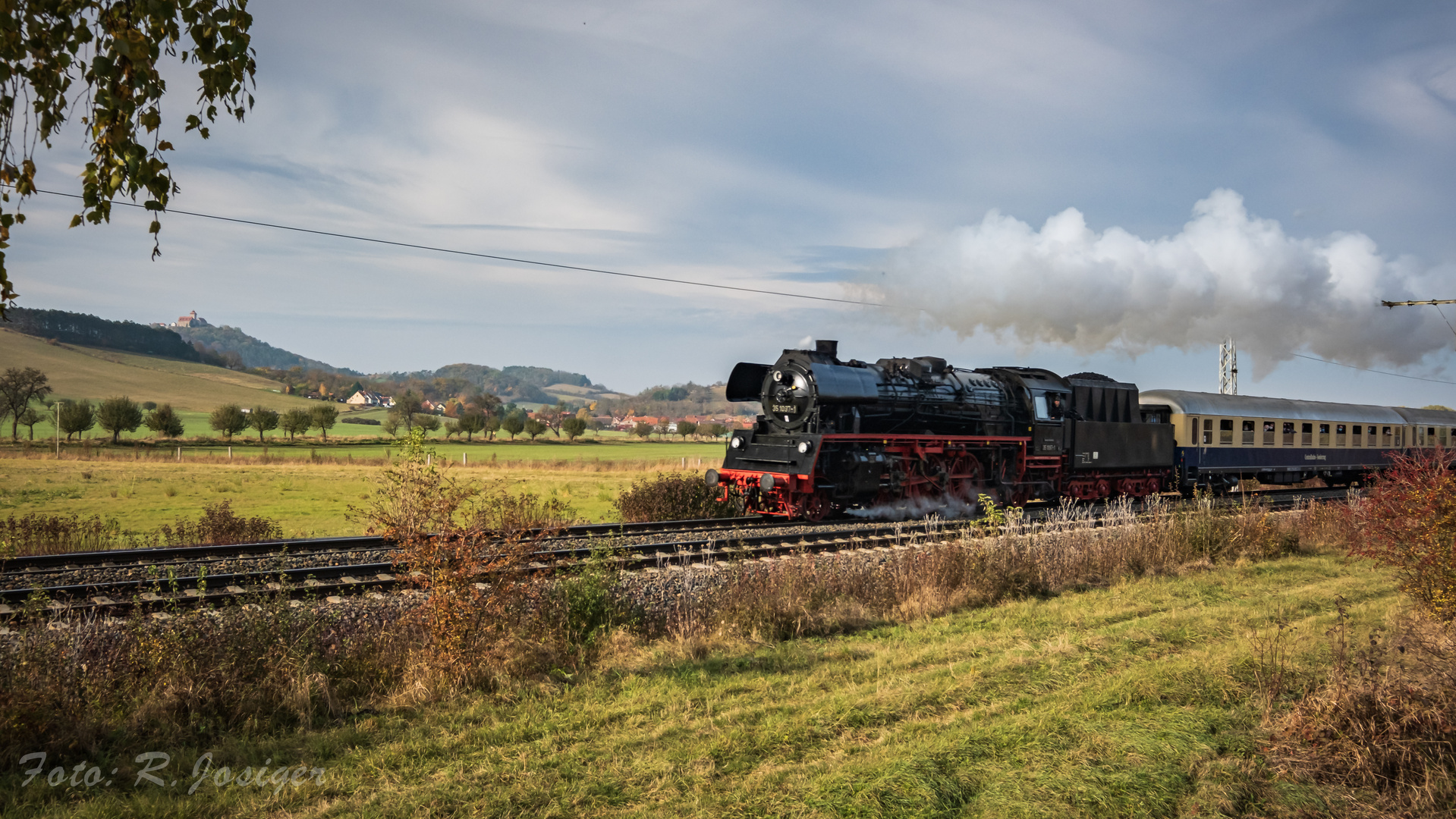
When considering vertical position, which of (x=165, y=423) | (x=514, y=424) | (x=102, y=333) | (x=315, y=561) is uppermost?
(x=102, y=333)

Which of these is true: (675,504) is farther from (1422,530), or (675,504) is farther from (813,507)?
(1422,530)

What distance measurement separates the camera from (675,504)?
63.1ft

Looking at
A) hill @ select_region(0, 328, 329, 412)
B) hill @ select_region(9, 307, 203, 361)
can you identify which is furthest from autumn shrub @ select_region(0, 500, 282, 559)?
hill @ select_region(9, 307, 203, 361)

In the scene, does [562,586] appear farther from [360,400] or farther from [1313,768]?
[360,400]

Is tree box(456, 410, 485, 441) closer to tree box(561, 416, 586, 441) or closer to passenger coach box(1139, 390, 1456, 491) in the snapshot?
tree box(561, 416, 586, 441)

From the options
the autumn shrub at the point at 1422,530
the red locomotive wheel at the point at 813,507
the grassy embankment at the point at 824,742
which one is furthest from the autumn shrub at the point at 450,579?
the red locomotive wheel at the point at 813,507

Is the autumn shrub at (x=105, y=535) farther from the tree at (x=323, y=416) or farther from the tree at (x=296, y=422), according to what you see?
the tree at (x=323, y=416)

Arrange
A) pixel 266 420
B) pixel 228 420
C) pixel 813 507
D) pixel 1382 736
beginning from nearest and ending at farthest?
pixel 1382 736
pixel 813 507
pixel 228 420
pixel 266 420

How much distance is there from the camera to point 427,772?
4906mm

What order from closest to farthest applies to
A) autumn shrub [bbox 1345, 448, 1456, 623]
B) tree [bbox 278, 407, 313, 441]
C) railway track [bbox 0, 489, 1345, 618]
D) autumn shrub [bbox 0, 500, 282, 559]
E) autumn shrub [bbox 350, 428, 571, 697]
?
autumn shrub [bbox 350, 428, 571, 697], autumn shrub [bbox 1345, 448, 1456, 623], railway track [bbox 0, 489, 1345, 618], autumn shrub [bbox 0, 500, 282, 559], tree [bbox 278, 407, 313, 441]

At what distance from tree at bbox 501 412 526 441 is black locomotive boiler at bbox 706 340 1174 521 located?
79.3 m

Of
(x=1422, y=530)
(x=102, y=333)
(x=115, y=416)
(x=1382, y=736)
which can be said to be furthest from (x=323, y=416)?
(x=102, y=333)

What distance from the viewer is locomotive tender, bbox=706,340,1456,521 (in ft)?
55.3

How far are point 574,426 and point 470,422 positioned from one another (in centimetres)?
1198
